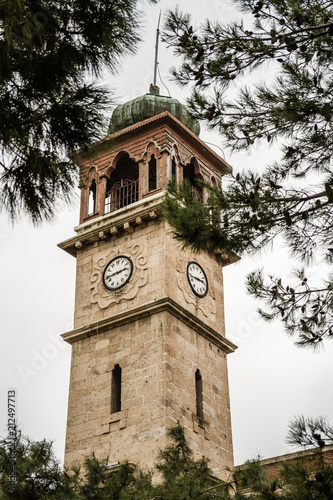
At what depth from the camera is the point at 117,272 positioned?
24359mm

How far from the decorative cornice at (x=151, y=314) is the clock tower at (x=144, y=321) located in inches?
1.1

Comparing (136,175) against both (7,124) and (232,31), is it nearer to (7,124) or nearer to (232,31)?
(232,31)

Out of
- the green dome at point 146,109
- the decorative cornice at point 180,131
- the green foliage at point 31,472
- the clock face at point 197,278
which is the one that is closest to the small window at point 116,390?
the clock face at point 197,278

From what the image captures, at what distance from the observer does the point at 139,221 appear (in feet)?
80.2

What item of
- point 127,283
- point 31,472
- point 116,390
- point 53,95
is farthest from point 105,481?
point 127,283

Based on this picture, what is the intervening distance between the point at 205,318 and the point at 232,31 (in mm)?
14293

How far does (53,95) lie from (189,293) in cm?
1664

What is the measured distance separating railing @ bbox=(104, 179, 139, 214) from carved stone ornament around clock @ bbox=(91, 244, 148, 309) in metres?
1.85

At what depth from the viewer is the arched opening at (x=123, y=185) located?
85.7ft

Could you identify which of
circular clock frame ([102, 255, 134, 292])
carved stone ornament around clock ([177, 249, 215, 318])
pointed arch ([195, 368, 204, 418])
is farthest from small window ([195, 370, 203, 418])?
circular clock frame ([102, 255, 134, 292])

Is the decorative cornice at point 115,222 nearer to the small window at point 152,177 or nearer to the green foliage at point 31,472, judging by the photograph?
the small window at point 152,177

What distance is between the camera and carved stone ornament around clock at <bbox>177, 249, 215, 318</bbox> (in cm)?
2383

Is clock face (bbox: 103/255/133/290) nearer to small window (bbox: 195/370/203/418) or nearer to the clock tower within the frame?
the clock tower

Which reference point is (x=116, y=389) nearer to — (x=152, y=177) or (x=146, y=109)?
(x=152, y=177)
